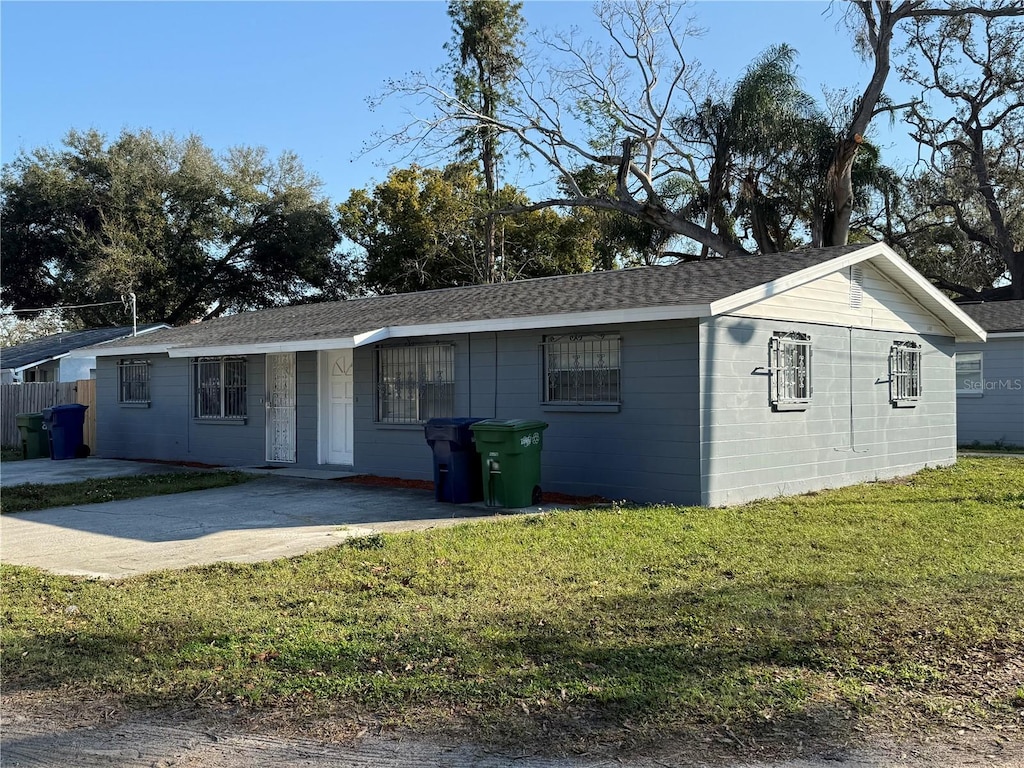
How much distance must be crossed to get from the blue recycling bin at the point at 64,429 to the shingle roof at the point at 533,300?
1.60 meters

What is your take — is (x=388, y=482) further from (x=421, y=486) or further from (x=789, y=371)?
(x=789, y=371)

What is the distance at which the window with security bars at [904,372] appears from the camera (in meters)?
14.8

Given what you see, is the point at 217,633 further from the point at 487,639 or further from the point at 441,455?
the point at 441,455

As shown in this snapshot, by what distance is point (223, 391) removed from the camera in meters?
17.5

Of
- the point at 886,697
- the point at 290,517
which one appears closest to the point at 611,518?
the point at 290,517

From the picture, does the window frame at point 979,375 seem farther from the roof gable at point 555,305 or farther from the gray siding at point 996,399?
the roof gable at point 555,305

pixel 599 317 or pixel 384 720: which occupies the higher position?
pixel 599 317

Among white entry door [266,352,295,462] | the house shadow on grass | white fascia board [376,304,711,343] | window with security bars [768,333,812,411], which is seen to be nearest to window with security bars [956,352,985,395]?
window with security bars [768,333,812,411]

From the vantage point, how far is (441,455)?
38.8ft

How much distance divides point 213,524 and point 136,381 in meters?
10.2

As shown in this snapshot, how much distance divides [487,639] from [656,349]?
637 cm

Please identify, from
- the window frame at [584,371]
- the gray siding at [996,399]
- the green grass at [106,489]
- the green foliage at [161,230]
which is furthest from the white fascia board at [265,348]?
the green foliage at [161,230]

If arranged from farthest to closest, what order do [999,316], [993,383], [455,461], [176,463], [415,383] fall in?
[999,316], [993,383], [176,463], [415,383], [455,461]

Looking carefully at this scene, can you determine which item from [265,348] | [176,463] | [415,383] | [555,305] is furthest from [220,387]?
[555,305]
